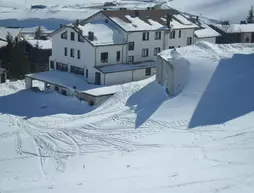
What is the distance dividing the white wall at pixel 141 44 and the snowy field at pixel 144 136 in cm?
378

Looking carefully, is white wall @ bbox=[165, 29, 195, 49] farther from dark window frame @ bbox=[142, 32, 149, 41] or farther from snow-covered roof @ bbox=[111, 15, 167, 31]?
dark window frame @ bbox=[142, 32, 149, 41]

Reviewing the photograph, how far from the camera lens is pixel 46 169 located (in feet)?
62.8

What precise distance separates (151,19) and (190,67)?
10.5 m

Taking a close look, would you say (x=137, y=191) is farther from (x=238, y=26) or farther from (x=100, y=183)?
(x=238, y=26)

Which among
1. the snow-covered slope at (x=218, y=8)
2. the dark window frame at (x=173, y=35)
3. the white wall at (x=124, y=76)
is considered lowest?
the snow-covered slope at (x=218, y=8)

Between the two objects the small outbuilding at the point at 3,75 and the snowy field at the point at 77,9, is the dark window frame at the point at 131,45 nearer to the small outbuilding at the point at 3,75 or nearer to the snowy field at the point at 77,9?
the small outbuilding at the point at 3,75

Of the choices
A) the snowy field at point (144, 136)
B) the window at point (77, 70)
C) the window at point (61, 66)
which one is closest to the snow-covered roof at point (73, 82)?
the window at point (77, 70)

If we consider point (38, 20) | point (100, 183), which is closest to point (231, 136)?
point (100, 183)

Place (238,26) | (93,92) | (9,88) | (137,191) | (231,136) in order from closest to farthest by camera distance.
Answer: (137,191)
(231,136)
(93,92)
(9,88)
(238,26)

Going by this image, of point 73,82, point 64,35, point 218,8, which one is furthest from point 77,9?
point 73,82

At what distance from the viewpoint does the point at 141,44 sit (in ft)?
119

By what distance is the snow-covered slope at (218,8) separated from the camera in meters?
95.9

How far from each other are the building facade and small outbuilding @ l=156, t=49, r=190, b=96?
3939 millimetres

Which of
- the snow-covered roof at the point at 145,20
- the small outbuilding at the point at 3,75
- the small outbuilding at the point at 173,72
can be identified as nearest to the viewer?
the small outbuilding at the point at 173,72
